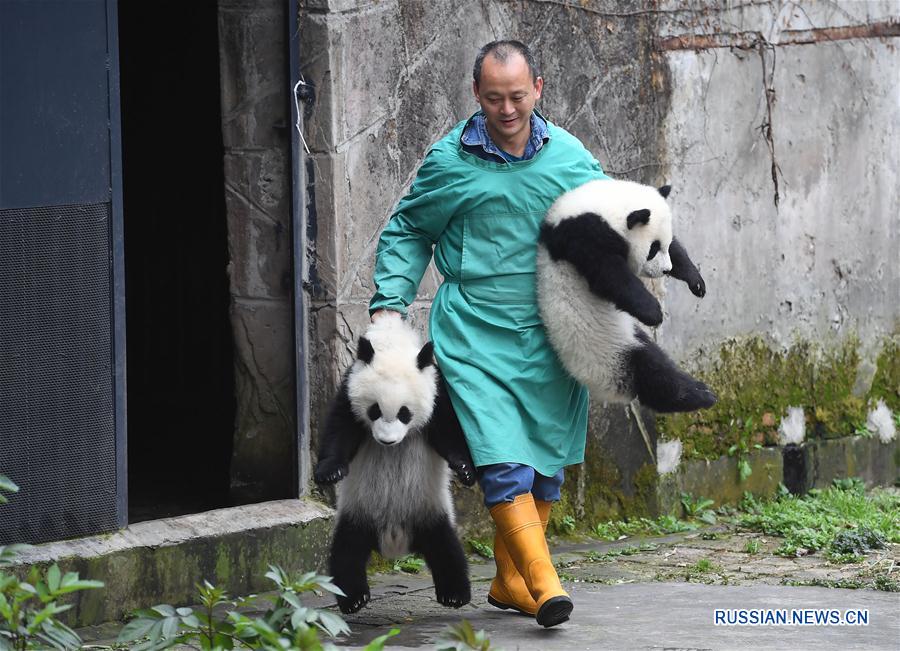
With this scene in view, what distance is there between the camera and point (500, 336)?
4.68m

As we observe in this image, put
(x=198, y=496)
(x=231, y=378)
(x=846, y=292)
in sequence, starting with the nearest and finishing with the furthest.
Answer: (x=198, y=496)
(x=231, y=378)
(x=846, y=292)

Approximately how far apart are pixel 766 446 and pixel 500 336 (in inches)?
123

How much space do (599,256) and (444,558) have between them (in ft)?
3.74

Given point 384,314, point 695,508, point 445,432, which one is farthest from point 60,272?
point 695,508

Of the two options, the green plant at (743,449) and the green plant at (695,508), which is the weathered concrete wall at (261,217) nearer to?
the green plant at (695,508)

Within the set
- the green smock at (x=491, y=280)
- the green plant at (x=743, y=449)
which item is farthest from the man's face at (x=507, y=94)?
the green plant at (x=743, y=449)

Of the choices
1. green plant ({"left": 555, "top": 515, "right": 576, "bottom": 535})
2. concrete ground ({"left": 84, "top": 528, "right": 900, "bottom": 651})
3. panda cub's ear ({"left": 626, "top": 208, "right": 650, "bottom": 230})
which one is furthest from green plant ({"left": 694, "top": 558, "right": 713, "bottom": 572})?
panda cub's ear ({"left": 626, "top": 208, "right": 650, "bottom": 230})

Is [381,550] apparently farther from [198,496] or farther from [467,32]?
[467,32]

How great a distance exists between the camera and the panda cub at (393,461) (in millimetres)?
4402

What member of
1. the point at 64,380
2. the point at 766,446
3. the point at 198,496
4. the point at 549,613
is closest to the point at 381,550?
the point at 549,613

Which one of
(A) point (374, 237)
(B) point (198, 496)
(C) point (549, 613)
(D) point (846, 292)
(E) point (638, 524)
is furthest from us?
(D) point (846, 292)

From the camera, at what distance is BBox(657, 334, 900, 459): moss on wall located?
7.04 meters

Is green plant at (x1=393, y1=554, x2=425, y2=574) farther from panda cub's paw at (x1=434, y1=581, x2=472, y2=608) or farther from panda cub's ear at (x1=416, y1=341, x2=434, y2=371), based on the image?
panda cub's ear at (x1=416, y1=341, x2=434, y2=371)

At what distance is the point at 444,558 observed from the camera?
473 cm
